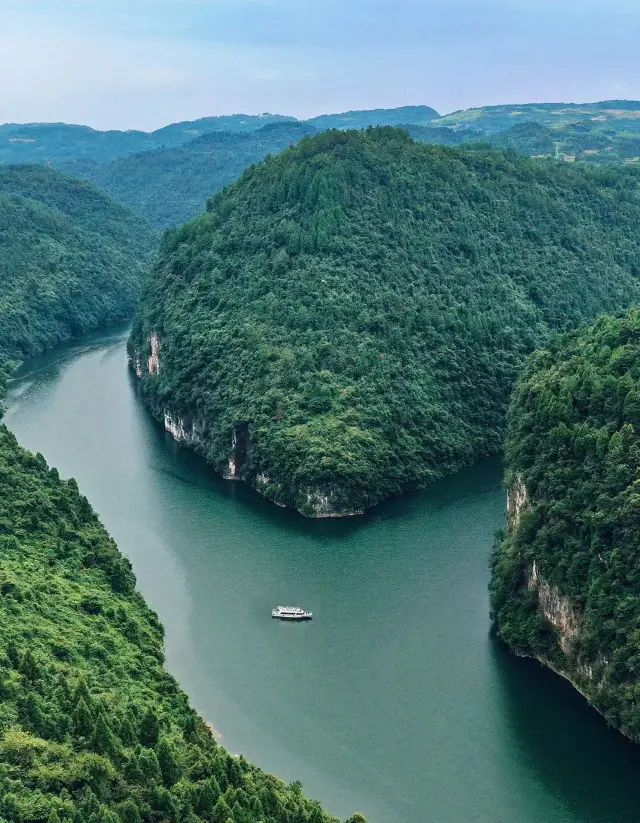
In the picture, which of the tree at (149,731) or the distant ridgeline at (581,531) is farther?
the distant ridgeline at (581,531)

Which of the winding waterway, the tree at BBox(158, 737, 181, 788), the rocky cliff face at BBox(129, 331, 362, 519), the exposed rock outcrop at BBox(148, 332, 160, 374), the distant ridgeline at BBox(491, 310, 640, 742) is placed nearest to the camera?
the tree at BBox(158, 737, 181, 788)

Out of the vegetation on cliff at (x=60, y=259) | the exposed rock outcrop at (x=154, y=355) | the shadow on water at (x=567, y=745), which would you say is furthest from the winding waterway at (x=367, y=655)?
the vegetation on cliff at (x=60, y=259)

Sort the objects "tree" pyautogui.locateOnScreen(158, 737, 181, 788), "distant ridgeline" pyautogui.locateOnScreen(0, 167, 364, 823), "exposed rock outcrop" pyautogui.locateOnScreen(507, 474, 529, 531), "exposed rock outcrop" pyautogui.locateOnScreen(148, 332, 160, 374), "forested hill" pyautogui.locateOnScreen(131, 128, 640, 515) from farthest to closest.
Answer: "exposed rock outcrop" pyautogui.locateOnScreen(148, 332, 160, 374), "forested hill" pyautogui.locateOnScreen(131, 128, 640, 515), "exposed rock outcrop" pyautogui.locateOnScreen(507, 474, 529, 531), "tree" pyautogui.locateOnScreen(158, 737, 181, 788), "distant ridgeline" pyautogui.locateOnScreen(0, 167, 364, 823)

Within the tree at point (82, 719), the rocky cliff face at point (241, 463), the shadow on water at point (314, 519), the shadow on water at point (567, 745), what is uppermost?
the tree at point (82, 719)

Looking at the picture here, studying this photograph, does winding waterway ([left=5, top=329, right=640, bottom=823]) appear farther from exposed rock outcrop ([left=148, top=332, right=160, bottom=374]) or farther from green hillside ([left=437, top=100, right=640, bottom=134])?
green hillside ([left=437, top=100, right=640, bottom=134])

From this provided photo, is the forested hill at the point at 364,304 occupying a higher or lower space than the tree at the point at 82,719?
higher

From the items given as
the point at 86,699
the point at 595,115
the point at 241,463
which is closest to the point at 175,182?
the point at 595,115

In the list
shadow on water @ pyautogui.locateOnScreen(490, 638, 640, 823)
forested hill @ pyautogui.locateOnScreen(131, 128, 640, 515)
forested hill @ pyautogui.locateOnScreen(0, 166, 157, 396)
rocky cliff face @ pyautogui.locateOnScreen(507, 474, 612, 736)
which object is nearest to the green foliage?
shadow on water @ pyautogui.locateOnScreen(490, 638, 640, 823)

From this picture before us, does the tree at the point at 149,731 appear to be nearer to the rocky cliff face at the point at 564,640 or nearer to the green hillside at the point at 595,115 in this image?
the rocky cliff face at the point at 564,640
